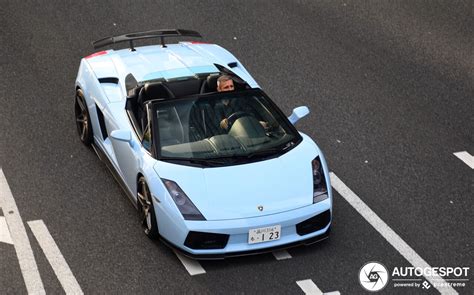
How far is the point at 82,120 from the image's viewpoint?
428 inches

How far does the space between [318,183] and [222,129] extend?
114cm

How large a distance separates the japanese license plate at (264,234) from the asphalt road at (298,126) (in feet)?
1.11

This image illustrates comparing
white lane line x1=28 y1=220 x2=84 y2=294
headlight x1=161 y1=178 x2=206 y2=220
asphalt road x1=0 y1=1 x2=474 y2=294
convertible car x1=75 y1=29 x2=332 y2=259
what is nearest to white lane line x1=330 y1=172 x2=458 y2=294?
asphalt road x1=0 y1=1 x2=474 y2=294

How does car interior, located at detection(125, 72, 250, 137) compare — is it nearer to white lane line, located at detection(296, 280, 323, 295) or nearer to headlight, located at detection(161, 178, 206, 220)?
headlight, located at detection(161, 178, 206, 220)

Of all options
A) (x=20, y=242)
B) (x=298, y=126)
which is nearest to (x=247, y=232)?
(x=20, y=242)

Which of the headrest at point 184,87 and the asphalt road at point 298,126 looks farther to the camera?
the headrest at point 184,87

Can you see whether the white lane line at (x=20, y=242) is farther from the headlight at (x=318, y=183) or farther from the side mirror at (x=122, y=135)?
the headlight at (x=318, y=183)

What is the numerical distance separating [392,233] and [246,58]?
15.4 feet

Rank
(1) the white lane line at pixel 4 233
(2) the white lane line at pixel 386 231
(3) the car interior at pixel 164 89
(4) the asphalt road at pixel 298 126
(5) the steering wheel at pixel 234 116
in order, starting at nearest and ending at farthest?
(2) the white lane line at pixel 386 231
(4) the asphalt road at pixel 298 126
(1) the white lane line at pixel 4 233
(5) the steering wheel at pixel 234 116
(3) the car interior at pixel 164 89

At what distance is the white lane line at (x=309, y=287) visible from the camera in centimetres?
821

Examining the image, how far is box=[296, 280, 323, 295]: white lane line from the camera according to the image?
8.21 metres

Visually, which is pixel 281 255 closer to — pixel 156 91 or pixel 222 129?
pixel 222 129

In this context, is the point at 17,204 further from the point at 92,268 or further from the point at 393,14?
the point at 393,14

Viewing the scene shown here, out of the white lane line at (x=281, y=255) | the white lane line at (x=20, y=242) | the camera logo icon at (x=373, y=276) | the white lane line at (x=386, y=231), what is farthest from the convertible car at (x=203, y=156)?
the white lane line at (x=20, y=242)
